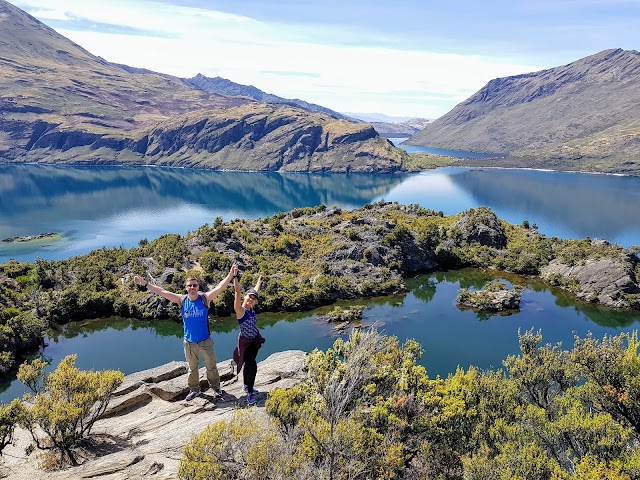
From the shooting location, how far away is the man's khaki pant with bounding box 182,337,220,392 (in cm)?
1664

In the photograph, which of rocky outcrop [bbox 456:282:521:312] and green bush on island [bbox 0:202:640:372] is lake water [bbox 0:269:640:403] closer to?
rocky outcrop [bbox 456:282:521:312]

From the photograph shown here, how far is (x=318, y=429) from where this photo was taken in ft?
46.0

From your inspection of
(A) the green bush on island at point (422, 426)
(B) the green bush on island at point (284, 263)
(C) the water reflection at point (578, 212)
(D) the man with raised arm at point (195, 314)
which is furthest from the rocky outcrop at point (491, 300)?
(C) the water reflection at point (578, 212)

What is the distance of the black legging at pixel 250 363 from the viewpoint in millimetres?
16688

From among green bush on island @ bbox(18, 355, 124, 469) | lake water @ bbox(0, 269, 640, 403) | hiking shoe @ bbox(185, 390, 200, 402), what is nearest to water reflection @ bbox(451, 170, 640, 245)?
lake water @ bbox(0, 269, 640, 403)

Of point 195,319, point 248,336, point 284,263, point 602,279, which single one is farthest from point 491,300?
point 195,319

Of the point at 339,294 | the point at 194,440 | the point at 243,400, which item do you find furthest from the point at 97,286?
the point at 194,440

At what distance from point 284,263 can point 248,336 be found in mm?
58640

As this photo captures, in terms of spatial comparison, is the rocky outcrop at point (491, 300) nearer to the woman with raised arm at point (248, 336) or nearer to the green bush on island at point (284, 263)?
the green bush on island at point (284, 263)

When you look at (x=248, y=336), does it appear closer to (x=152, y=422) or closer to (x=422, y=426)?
(x=152, y=422)

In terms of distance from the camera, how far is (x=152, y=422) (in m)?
18.7

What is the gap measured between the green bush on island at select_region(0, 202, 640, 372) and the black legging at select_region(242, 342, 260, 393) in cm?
4338

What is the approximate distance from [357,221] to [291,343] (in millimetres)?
41212

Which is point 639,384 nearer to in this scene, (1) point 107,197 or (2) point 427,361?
(2) point 427,361
